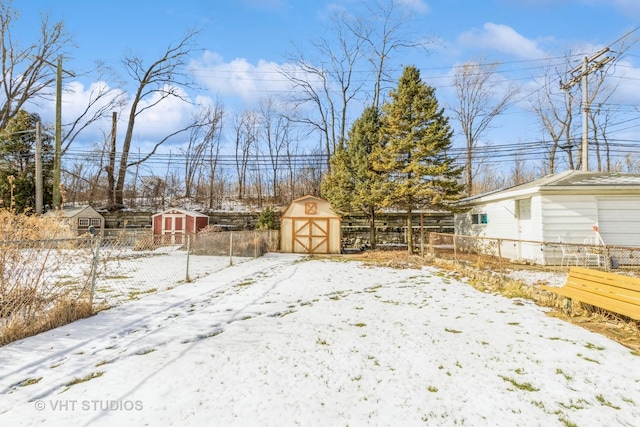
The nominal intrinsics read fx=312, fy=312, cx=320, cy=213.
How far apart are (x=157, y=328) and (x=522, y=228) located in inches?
521

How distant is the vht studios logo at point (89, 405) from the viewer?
8.23 ft

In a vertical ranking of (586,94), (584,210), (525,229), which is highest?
(586,94)

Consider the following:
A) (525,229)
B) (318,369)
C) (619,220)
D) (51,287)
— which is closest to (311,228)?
(525,229)

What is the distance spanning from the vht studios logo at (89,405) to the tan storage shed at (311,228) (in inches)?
574

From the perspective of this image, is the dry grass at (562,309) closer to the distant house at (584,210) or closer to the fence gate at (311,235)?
the distant house at (584,210)

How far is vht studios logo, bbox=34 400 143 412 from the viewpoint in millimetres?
2508

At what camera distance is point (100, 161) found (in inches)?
1033

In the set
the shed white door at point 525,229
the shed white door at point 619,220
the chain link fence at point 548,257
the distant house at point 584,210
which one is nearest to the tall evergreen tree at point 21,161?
the chain link fence at point 548,257

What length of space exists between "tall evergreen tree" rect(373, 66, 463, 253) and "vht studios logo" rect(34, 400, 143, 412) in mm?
12910

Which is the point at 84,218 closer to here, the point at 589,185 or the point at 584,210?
the point at 584,210

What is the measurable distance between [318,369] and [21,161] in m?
28.2

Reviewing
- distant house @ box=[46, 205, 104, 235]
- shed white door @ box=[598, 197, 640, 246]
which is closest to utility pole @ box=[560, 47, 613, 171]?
shed white door @ box=[598, 197, 640, 246]

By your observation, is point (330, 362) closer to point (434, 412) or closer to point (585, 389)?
point (434, 412)

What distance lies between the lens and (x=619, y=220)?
1104 cm
